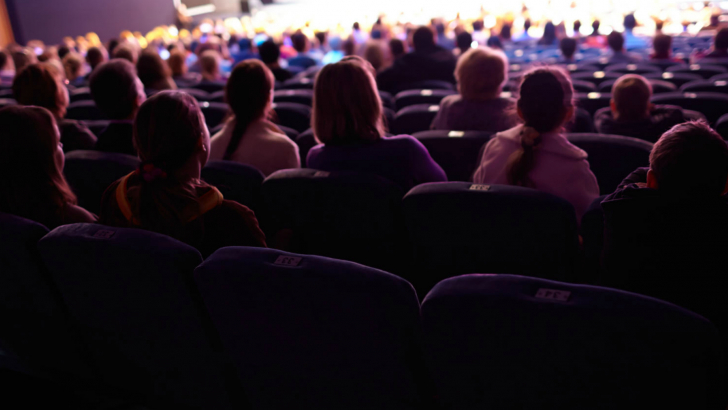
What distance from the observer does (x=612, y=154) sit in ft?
7.16

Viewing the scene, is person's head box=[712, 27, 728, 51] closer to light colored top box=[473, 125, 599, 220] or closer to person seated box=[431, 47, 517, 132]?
person seated box=[431, 47, 517, 132]

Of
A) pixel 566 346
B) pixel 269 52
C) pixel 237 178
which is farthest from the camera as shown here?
pixel 269 52

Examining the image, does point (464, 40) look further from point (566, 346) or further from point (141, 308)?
point (566, 346)

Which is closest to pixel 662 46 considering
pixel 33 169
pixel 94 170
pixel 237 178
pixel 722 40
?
pixel 722 40

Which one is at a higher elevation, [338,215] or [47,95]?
[47,95]

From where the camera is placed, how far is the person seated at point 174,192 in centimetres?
152

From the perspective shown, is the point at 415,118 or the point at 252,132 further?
the point at 415,118

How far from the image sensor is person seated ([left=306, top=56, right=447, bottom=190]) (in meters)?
2.16

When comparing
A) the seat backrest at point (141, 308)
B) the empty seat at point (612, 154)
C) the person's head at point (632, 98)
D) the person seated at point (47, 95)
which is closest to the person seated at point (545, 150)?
the empty seat at point (612, 154)

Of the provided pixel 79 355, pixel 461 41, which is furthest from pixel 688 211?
pixel 461 41

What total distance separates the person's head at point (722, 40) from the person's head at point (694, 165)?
4908 mm

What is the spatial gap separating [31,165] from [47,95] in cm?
146

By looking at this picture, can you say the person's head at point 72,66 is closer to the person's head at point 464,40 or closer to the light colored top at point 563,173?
the person's head at point 464,40

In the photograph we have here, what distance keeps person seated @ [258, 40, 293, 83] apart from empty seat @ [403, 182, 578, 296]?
3770 mm
